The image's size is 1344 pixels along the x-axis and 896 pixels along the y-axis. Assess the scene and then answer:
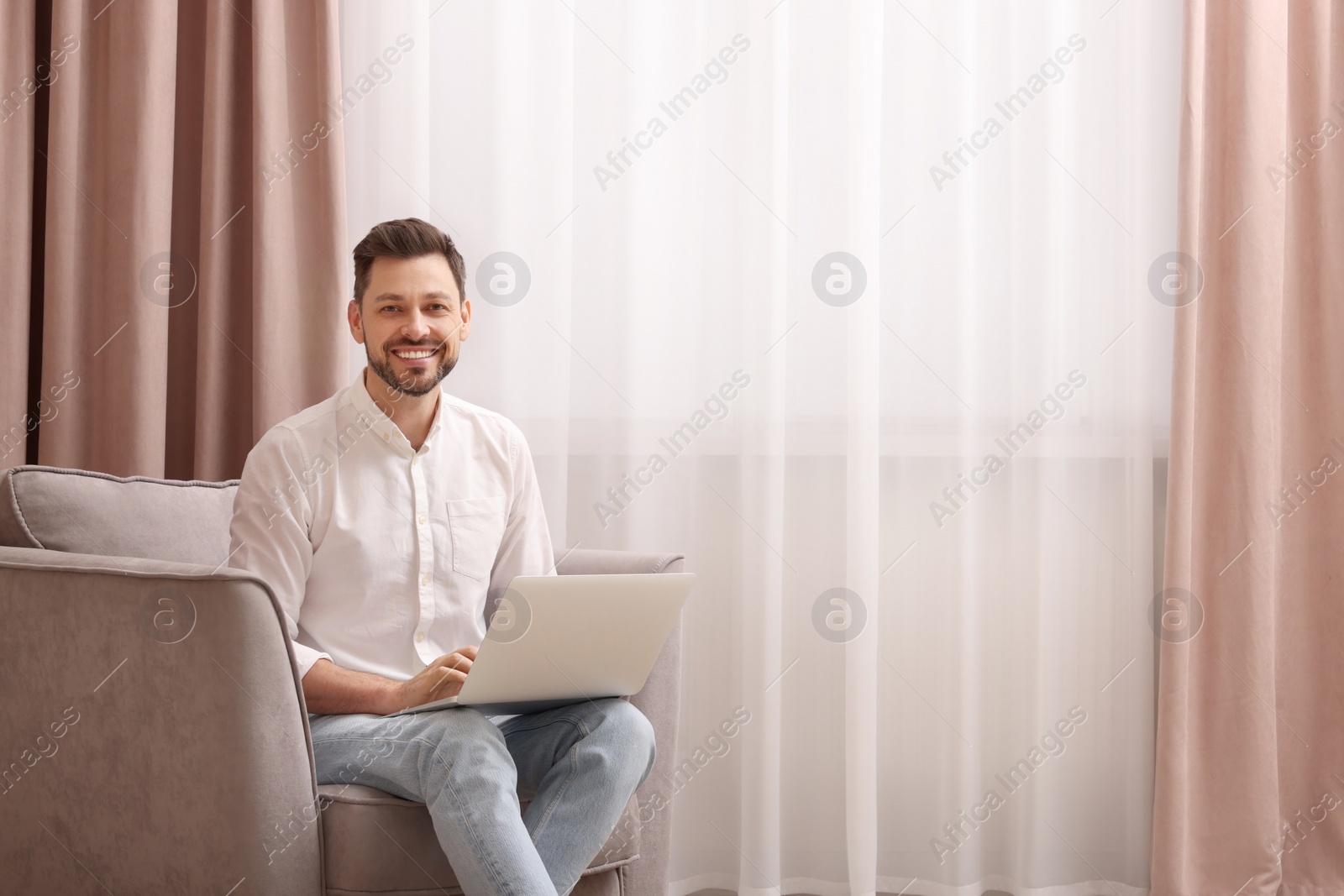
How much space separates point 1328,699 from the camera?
203cm

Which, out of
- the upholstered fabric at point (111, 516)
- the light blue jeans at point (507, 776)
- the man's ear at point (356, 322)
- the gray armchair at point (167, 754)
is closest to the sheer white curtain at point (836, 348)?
the man's ear at point (356, 322)

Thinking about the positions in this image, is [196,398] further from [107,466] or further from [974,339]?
[974,339]

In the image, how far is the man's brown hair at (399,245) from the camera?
5.14 feet

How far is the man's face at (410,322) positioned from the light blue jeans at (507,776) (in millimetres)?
534

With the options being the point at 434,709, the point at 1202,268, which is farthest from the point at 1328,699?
the point at 434,709

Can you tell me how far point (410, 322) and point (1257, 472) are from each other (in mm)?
1683

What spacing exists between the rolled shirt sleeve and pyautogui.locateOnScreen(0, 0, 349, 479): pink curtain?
0.57 meters

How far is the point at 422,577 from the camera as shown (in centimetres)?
149

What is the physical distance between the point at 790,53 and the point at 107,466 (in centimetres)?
165

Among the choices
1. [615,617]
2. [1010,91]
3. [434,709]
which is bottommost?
[434,709]

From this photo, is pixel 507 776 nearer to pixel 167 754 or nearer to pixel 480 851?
pixel 480 851

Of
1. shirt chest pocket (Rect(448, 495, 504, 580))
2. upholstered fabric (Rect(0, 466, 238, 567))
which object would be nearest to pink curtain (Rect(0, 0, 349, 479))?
upholstered fabric (Rect(0, 466, 238, 567))

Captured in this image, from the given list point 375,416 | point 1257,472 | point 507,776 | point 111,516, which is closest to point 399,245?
point 375,416

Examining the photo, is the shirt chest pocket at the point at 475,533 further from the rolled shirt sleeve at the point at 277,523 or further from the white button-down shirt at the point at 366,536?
the rolled shirt sleeve at the point at 277,523
